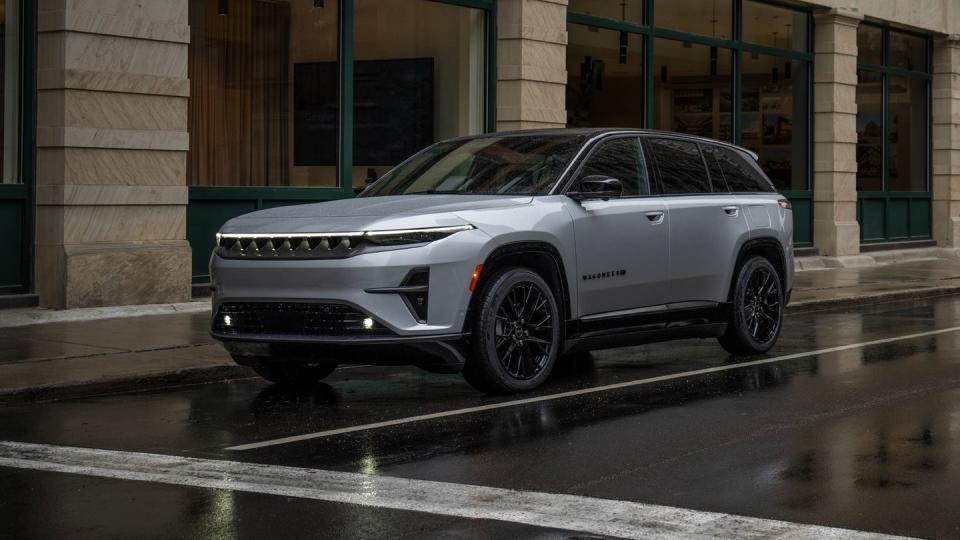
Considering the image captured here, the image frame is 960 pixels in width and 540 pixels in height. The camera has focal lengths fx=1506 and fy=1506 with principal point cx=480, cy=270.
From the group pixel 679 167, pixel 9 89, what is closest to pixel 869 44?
pixel 679 167

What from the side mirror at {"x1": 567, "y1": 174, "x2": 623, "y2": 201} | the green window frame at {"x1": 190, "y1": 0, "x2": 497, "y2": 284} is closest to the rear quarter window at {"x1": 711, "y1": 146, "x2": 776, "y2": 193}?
the side mirror at {"x1": 567, "y1": 174, "x2": 623, "y2": 201}

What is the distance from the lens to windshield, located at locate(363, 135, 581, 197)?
10219mm

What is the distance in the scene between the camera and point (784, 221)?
41.1 ft

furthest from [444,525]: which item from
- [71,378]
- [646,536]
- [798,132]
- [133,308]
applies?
[798,132]

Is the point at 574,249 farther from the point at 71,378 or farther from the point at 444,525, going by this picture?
the point at 444,525

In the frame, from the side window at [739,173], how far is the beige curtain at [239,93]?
6366mm

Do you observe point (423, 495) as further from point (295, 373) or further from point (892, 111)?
point (892, 111)

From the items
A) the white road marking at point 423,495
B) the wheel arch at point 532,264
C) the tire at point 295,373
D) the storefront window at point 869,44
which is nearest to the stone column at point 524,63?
the tire at point 295,373

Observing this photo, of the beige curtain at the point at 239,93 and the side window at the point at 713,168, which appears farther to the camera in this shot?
the beige curtain at the point at 239,93

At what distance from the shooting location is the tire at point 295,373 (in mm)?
10430

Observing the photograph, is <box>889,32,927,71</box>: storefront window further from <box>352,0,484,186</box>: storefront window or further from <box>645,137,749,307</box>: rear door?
<box>645,137,749,307</box>: rear door

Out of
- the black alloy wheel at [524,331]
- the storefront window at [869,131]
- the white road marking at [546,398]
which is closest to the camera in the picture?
the white road marking at [546,398]

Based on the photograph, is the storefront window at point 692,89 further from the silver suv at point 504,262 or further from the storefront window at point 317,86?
the silver suv at point 504,262

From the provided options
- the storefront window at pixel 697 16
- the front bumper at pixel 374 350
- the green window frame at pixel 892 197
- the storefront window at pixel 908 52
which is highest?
the storefront window at pixel 908 52
